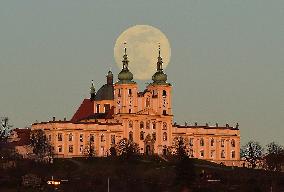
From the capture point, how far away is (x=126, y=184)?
19512 centimetres

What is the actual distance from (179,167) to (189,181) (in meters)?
3.74

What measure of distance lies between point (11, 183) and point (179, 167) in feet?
99.6

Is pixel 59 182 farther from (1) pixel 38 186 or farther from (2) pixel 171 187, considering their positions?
(2) pixel 171 187

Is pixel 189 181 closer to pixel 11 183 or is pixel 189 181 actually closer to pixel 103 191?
pixel 103 191

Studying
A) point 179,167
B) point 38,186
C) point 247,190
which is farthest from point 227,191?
point 38,186

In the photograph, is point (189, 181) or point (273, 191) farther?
point (273, 191)

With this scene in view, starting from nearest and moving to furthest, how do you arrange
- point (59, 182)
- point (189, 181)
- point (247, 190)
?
point (189, 181)
point (247, 190)
point (59, 182)

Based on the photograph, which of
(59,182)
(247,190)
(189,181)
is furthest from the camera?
(59,182)

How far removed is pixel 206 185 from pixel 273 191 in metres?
9.76

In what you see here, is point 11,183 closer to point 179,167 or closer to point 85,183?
point 85,183

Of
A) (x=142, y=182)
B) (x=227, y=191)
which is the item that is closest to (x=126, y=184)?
(x=142, y=182)

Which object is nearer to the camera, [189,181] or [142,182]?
[189,181]

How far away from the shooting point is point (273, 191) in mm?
189625

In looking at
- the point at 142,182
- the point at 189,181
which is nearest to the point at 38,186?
the point at 142,182
